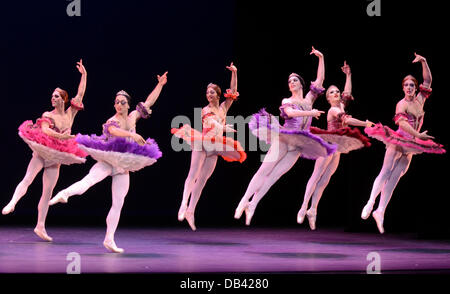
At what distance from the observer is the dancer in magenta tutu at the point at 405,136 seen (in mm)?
7383

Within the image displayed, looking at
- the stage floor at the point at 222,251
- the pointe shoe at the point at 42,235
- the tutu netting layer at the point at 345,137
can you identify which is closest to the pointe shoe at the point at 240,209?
the stage floor at the point at 222,251

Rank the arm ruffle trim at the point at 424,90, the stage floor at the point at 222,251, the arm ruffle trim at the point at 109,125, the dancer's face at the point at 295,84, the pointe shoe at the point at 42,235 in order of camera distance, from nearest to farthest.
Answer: the stage floor at the point at 222,251 → the arm ruffle trim at the point at 109,125 → the pointe shoe at the point at 42,235 → the dancer's face at the point at 295,84 → the arm ruffle trim at the point at 424,90

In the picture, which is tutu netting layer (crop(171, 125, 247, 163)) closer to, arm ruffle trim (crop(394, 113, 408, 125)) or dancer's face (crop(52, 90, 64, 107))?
dancer's face (crop(52, 90, 64, 107))

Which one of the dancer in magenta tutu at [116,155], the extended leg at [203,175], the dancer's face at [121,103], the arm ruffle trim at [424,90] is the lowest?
the extended leg at [203,175]

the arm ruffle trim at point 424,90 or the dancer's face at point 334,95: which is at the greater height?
the arm ruffle trim at point 424,90

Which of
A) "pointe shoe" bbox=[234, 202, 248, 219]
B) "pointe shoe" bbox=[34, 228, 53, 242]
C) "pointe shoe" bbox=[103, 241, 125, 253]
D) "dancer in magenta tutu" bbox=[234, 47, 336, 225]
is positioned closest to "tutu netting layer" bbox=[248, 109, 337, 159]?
"dancer in magenta tutu" bbox=[234, 47, 336, 225]

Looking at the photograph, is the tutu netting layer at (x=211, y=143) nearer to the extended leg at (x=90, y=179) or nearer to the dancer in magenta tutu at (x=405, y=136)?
the extended leg at (x=90, y=179)

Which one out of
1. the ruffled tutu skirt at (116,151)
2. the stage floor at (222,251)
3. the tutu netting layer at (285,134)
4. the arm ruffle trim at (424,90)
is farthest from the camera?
the arm ruffle trim at (424,90)

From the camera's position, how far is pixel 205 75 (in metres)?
9.44

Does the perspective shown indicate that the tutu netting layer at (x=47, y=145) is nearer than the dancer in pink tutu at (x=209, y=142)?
Yes

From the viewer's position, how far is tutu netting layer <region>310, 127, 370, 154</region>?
24.2 feet

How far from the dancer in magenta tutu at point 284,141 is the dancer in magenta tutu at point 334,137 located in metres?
0.40

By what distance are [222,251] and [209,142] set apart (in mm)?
1315
